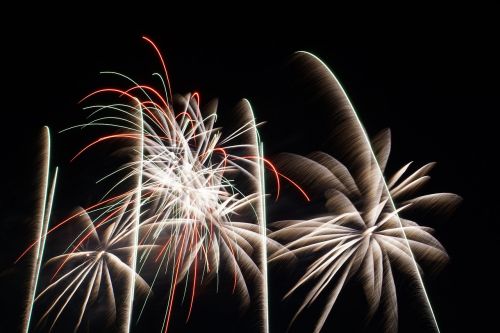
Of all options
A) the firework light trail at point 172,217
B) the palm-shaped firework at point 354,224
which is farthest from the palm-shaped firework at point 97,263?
the palm-shaped firework at point 354,224

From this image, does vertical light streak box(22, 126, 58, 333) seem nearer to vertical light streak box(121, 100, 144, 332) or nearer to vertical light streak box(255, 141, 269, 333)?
vertical light streak box(121, 100, 144, 332)

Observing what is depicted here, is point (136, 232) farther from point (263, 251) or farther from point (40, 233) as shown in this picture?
point (40, 233)

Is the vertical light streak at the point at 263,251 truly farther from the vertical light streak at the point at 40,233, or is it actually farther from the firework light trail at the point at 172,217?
the vertical light streak at the point at 40,233

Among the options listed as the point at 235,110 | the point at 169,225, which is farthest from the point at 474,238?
the point at 169,225

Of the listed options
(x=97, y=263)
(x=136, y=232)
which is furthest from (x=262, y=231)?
(x=97, y=263)

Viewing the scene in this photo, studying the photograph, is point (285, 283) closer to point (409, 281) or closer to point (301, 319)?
point (301, 319)

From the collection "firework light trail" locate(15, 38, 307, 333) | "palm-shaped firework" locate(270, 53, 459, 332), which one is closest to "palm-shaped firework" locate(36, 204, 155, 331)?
"firework light trail" locate(15, 38, 307, 333)
